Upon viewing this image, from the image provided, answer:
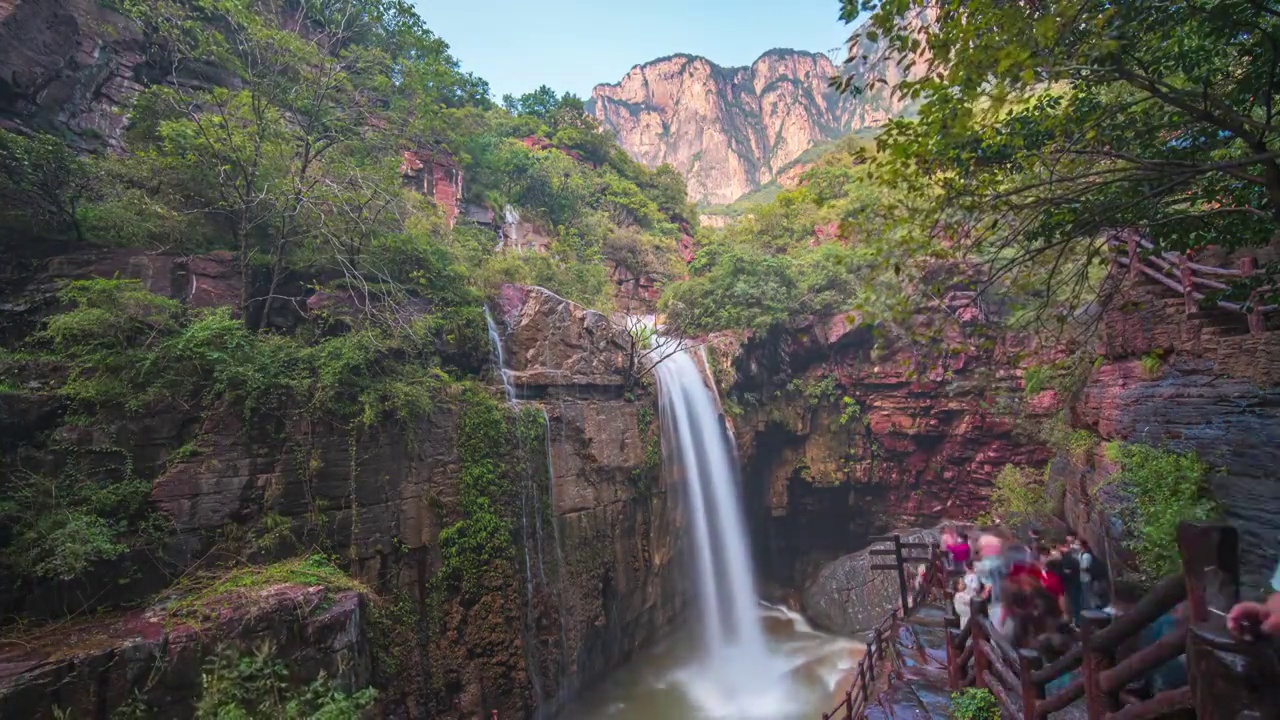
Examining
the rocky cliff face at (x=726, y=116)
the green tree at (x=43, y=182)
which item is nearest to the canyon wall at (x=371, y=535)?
the green tree at (x=43, y=182)

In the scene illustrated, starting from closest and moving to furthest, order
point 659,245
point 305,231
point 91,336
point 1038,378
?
point 91,336, point 305,231, point 1038,378, point 659,245

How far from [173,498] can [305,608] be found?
7.58 ft

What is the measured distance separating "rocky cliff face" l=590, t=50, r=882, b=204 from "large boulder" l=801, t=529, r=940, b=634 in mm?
46770

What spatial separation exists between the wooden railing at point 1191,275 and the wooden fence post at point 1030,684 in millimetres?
4243

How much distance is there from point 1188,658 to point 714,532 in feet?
45.0

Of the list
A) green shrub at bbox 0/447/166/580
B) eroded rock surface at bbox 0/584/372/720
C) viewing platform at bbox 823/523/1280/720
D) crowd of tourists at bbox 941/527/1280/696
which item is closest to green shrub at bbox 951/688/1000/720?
viewing platform at bbox 823/523/1280/720

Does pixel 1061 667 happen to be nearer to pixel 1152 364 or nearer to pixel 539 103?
pixel 1152 364

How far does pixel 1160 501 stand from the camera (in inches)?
247

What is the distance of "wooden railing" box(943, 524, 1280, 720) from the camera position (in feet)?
7.13

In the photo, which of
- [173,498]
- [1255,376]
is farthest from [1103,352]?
[173,498]

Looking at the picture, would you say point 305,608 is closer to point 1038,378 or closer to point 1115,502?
point 1115,502

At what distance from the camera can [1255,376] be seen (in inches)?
245

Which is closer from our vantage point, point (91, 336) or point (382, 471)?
point (91, 336)

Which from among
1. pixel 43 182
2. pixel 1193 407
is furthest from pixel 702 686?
pixel 43 182
